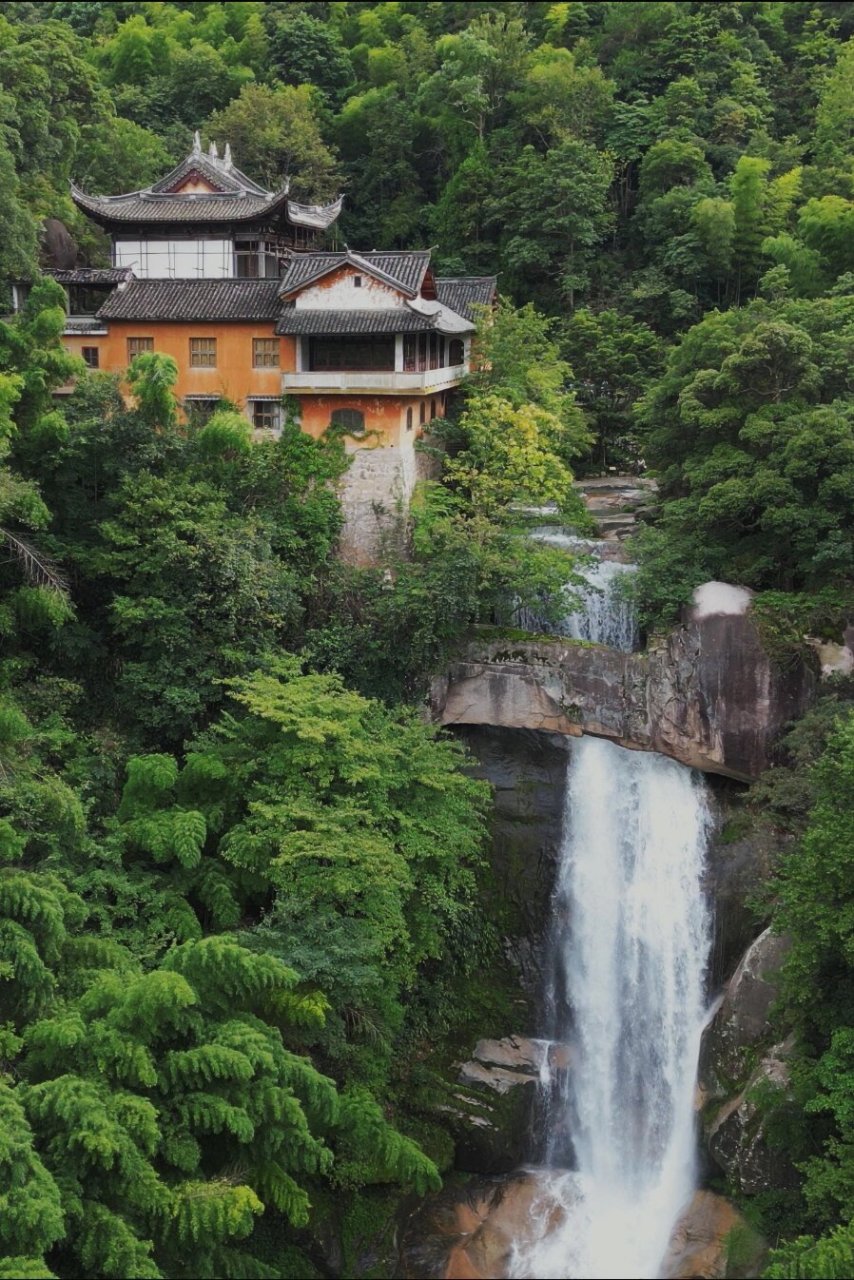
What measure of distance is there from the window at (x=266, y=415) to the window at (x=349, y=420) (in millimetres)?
1349

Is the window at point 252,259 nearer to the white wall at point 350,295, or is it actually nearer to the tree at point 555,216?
the white wall at point 350,295

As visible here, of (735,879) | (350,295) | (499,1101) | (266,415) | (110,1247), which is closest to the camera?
(110,1247)

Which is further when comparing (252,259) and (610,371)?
(610,371)

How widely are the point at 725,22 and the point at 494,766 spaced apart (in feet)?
124

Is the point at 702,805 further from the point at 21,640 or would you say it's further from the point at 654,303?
the point at 654,303

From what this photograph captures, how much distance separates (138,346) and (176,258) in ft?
10.8

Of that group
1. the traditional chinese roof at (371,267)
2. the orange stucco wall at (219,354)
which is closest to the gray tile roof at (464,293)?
the traditional chinese roof at (371,267)

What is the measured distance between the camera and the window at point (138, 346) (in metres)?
26.3

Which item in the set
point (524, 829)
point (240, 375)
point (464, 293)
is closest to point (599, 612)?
point (524, 829)

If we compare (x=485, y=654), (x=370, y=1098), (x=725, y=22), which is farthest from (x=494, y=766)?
(x=725, y=22)

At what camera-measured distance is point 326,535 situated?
23.8 metres

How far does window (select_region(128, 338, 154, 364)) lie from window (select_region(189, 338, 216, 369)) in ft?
3.41

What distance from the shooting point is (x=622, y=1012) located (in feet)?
64.1

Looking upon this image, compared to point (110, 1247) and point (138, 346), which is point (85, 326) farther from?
point (110, 1247)
